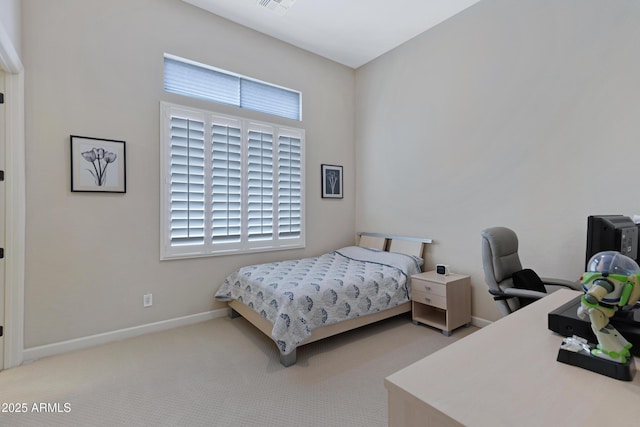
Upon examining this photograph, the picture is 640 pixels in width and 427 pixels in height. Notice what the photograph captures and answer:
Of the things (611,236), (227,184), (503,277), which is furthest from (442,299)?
(227,184)

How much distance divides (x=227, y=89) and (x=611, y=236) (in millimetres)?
3538

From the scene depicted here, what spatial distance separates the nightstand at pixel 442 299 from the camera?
9.33ft

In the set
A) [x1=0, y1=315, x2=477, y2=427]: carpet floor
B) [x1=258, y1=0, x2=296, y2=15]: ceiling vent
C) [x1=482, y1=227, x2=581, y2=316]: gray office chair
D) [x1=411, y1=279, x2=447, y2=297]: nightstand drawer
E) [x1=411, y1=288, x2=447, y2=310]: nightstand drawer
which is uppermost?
[x1=258, y1=0, x2=296, y2=15]: ceiling vent

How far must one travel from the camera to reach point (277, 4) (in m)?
3.04

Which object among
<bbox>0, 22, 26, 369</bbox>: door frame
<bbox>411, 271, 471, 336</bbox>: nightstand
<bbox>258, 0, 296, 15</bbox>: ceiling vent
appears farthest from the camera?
<bbox>258, 0, 296, 15</bbox>: ceiling vent

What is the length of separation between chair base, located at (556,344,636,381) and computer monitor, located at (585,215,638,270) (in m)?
0.64

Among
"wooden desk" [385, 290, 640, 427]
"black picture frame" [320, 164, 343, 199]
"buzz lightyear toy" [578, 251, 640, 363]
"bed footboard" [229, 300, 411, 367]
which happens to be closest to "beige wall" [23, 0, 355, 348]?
"bed footboard" [229, 300, 411, 367]

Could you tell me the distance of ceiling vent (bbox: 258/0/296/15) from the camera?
9.83 ft

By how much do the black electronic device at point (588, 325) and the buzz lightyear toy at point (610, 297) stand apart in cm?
12

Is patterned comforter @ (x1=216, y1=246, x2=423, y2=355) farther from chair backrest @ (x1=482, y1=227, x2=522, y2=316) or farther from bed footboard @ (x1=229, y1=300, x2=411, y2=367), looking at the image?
chair backrest @ (x1=482, y1=227, x2=522, y2=316)

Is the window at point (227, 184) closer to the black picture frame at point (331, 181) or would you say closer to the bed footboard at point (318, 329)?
the black picture frame at point (331, 181)

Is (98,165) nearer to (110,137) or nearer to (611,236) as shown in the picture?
(110,137)

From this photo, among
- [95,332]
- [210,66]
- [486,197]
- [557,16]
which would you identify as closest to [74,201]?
[95,332]

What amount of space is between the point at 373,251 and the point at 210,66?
9.49 feet
